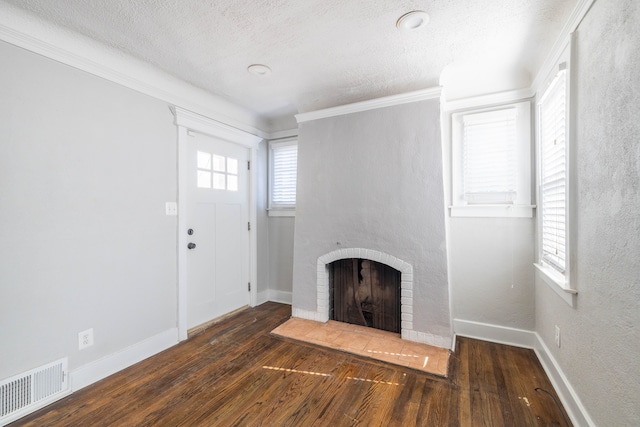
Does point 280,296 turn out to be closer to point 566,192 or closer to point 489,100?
point 566,192

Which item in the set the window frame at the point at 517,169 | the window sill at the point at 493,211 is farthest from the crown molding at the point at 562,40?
the window sill at the point at 493,211

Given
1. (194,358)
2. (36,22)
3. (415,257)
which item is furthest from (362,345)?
(36,22)

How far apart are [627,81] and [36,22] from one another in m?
3.26

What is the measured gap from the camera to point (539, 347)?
8.05ft

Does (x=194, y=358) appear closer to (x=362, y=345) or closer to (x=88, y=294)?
(x=88, y=294)

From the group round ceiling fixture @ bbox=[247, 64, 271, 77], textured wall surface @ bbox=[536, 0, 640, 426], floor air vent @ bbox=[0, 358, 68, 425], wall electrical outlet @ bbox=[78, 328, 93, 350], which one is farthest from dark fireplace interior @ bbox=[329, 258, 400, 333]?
floor air vent @ bbox=[0, 358, 68, 425]

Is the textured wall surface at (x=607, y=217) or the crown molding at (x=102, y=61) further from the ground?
the crown molding at (x=102, y=61)

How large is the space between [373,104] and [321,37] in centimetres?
105

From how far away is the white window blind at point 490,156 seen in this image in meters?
2.71

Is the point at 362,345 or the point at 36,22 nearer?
the point at 36,22

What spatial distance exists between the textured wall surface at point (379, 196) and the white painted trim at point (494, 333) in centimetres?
46

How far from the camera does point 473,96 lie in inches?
112

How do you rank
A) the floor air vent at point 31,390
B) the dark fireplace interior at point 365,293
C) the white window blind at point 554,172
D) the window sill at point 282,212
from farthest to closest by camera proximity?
the window sill at point 282,212
the dark fireplace interior at point 365,293
the white window blind at point 554,172
the floor air vent at point 31,390

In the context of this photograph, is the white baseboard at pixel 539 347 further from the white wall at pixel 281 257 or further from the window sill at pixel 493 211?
the white wall at pixel 281 257
